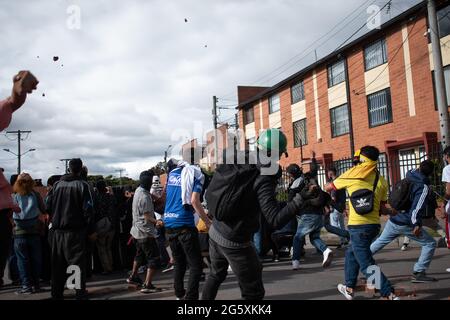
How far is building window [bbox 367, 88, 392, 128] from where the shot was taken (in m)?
19.2

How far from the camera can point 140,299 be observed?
567 cm

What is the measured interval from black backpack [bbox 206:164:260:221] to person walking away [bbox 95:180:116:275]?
460 centimetres

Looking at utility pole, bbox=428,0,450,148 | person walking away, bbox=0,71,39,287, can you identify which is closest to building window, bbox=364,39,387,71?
utility pole, bbox=428,0,450,148

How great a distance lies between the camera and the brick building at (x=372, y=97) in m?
16.8

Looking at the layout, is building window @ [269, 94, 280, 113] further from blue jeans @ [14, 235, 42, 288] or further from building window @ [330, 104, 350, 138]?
blue jeans @ [14, 235, 42, 288]

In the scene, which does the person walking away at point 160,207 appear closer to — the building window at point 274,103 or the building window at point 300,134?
the building window at point 300,134

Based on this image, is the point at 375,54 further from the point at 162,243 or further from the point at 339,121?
the point at 162,243

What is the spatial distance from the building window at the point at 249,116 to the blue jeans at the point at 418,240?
2726cm

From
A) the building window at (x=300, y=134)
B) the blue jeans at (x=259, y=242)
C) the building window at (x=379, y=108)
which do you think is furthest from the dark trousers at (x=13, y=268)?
the building window at (x=300, y=134)

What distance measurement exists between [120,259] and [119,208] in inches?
42.2

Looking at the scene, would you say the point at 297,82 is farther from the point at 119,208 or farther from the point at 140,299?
the point at 140,299

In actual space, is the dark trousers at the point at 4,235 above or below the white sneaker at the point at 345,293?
above
